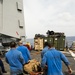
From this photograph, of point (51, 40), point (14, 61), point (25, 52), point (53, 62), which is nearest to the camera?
point (53, 62)

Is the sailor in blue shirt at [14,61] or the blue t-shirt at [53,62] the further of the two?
the sailor in blue shirt at [14,61]

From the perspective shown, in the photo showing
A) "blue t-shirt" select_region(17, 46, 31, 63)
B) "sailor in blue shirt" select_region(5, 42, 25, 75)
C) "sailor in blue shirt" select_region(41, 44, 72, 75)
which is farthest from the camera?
"blue t-shirt" select_region(17, 46, 31, 63)

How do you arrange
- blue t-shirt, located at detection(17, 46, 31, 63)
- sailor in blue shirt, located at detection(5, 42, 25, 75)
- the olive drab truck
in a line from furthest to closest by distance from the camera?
the olive drab truck, blue t-shirt, located at detection(17, 46, 31, 63), sailor in blue shirt, located at detection(5, 42, 25, 75)

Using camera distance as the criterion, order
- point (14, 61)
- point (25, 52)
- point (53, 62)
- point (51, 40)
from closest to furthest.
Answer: point (53, 62), point (14, 61), point (25, 52), point (51, 40)

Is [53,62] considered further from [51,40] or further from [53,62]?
[51,40]

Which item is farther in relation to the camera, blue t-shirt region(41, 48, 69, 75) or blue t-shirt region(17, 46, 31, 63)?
blue t-shirt region(17, 46, 31, 63)

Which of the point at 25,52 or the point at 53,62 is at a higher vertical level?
the point at 25,52

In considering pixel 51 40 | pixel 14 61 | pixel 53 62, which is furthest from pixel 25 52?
pixel 51 40

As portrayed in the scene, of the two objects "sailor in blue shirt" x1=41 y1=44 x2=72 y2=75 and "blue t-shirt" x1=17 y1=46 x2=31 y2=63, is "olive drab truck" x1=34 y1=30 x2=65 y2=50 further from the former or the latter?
"sailor in blue shirt" x1=41 y1=44 x2=72 y2=75

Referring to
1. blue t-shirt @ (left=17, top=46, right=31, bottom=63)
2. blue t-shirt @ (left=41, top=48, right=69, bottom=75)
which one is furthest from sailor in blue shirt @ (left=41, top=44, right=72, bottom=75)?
blue t-shirt @ (left=17, top=46, right=31, bottom=63)

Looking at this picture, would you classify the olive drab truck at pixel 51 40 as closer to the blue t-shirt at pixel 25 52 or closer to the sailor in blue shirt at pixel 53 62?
the blue t-shirt at pixel 25 52

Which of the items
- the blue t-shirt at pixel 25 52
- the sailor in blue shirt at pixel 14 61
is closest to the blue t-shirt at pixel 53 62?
the sailor in blue shirt at pixel 14 61

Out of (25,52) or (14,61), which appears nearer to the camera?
(14,61)

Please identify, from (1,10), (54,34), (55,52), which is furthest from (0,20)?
(55,52)
